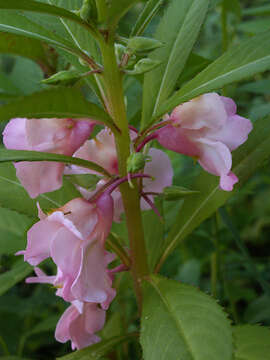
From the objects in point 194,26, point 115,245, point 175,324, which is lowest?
point 175,324

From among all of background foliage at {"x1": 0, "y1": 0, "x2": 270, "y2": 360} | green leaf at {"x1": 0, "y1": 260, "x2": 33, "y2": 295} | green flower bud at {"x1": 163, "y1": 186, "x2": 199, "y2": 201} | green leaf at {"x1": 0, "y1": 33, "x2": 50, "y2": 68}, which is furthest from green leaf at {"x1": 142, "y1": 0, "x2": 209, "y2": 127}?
green leaf at {"x1": 0, "y1": 260, "x2": 33, "y2": 295}

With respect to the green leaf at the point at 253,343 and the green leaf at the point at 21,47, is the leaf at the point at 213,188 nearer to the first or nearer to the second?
the green leaf at the point at 253,343

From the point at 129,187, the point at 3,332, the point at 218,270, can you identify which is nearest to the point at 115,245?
the point at 129,187

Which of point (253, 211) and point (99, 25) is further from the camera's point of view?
point (253, 211)

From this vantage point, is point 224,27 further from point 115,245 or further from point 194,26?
point 115,245

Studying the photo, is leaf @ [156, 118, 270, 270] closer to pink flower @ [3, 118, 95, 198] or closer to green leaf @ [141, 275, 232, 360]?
green leaf @ [141, 275, 232, 360]

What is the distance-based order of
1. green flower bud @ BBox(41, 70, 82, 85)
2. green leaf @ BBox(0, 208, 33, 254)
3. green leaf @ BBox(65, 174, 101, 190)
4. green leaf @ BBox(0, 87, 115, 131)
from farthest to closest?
1. green leaf @ BBox(0, 208, 33, 254)
2. green leaf @ BBox(65, 174, 101, 190)
3. green flower bud @ BBox(41, 70, 82, 85)
4. green leaf @ BBox(0, 87, 115, 131)

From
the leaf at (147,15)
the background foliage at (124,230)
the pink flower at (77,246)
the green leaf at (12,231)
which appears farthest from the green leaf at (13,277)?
the leaf at (147,15)

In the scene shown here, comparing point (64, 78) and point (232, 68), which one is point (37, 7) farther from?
point (232, 68)

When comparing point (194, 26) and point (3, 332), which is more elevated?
point (194, 26)
